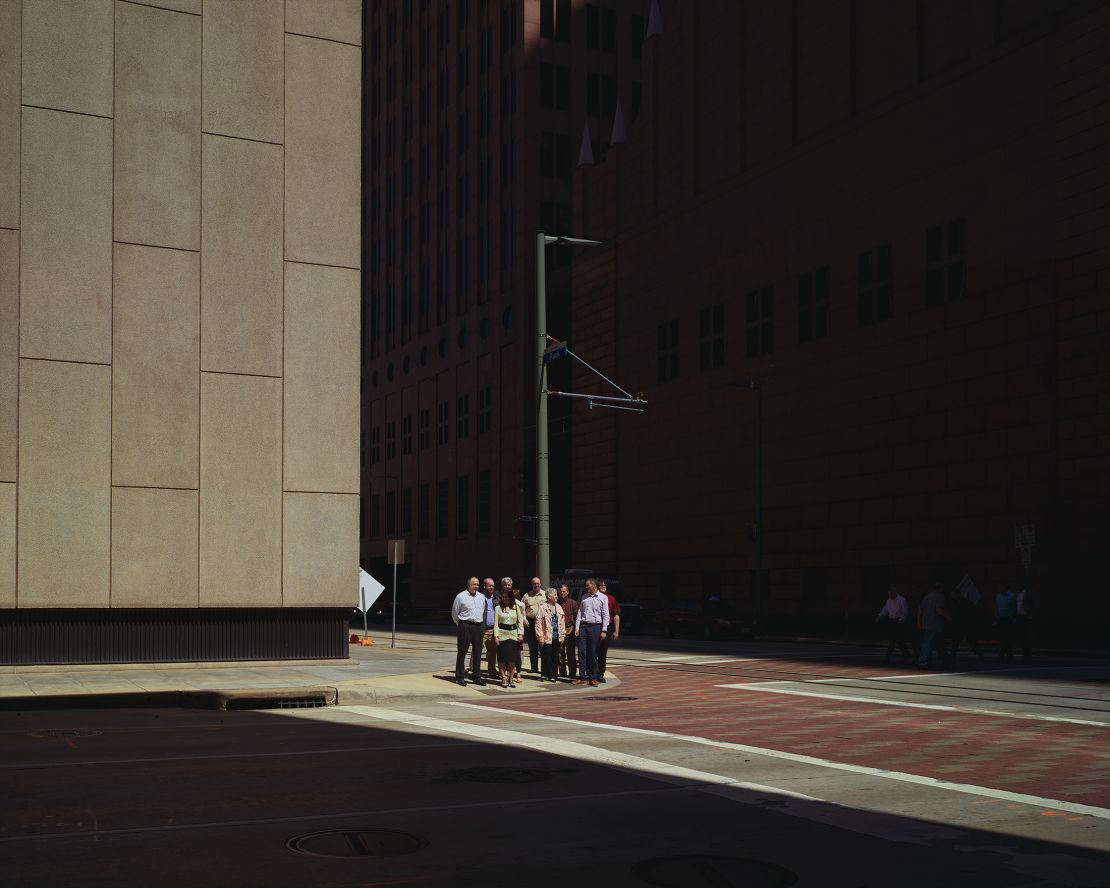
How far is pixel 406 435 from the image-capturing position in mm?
90812

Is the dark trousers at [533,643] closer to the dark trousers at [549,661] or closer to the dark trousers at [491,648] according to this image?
the dark trousers at [549,661]

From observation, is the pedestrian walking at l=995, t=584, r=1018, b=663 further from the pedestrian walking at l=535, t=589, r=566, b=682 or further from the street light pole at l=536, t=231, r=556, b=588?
the pedestrian walking at l=535, t=589, r=566, b=682

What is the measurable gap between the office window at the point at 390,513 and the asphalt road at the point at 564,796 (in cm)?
7535

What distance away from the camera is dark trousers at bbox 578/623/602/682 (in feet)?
70.4

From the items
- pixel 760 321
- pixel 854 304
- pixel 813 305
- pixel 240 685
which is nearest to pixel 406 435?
pixel 760 321

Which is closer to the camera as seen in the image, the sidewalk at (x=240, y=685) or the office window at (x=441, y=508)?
the sidewalk at (x=240, y=685)

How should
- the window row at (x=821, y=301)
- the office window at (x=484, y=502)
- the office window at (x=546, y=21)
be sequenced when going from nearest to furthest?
1. the window row at (x=821, y=301)
2. the office window at (x=546, y=21)
3. the office window at (x=484, y=502)

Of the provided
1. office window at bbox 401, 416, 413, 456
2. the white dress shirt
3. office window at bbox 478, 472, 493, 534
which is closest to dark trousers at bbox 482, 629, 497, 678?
the white dress shirt

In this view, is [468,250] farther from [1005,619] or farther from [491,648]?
[491,648]

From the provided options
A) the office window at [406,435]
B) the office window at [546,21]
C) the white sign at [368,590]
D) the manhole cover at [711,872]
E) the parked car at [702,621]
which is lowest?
the parked car at [702,621]

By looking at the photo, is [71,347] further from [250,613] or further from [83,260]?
[250,613]

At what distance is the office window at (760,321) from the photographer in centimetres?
5312

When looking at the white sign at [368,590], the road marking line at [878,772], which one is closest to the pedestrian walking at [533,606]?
the road marking line at [878,772]

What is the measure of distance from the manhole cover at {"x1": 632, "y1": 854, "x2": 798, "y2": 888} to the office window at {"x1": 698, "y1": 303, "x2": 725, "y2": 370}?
48.9m
